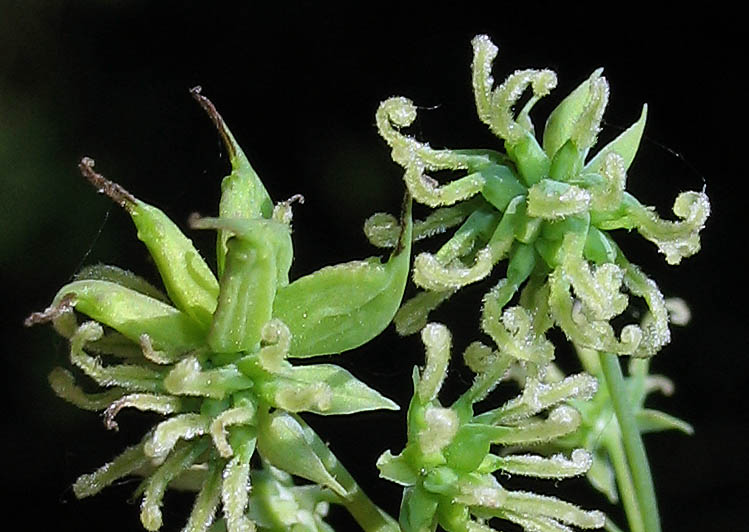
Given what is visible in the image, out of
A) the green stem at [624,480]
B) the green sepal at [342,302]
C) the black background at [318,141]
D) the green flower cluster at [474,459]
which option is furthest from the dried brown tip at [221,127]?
the black background at [318,141]

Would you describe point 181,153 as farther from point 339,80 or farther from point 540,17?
point 540,17

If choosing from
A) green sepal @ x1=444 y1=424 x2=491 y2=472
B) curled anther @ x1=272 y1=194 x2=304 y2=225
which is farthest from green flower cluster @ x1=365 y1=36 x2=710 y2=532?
curled anther @ x1=272 y1=194 x2=304 y2=225

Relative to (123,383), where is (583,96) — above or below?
above

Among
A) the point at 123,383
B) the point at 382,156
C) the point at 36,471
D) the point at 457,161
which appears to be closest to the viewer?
the point at 123,383

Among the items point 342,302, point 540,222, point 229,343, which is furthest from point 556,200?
point 229,343

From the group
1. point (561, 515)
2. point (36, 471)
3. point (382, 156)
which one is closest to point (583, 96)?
point (561, 515)

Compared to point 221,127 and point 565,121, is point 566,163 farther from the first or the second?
point 221,127

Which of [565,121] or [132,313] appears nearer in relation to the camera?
[132,313]
